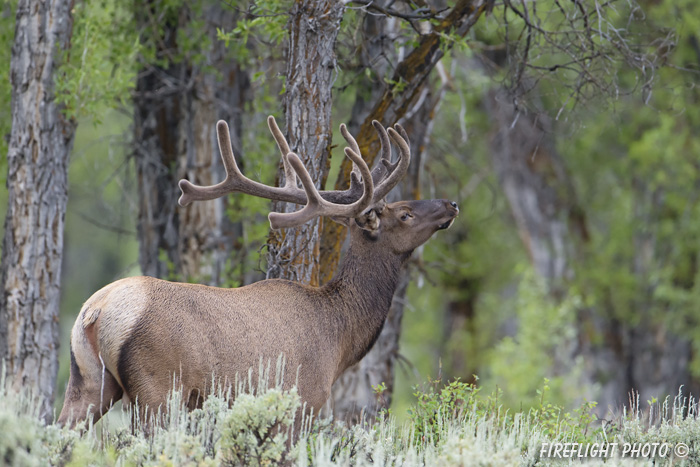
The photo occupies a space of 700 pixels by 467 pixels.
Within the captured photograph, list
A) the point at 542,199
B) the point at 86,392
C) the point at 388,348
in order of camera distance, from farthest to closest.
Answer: the point at 542,199 < the point at 388,348 < the point at 86,392

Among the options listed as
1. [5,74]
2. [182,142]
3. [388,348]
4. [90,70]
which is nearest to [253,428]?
[90,70]

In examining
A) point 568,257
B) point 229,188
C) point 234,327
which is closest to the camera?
point 234,327

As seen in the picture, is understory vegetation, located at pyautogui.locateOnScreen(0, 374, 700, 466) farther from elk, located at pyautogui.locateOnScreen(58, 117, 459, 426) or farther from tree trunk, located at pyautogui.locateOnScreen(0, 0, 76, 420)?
tree trunk, located at pyautogui.locateOnScreen(0, 0, 76, 420)

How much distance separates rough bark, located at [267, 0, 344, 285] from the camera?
22.0 ft

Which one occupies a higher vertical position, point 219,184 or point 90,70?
point 90,70

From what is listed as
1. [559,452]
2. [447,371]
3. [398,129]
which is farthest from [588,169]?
[559,452]

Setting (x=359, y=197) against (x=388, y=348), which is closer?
(x=359, y=197)

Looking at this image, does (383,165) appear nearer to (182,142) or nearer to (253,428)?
(253,428)

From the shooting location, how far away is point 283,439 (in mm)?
4781

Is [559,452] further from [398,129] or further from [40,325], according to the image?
[40,325]

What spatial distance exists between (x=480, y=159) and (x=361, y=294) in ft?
47.4

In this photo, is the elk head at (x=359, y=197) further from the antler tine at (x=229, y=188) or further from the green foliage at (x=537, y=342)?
the green foliage at (x=537, y=342)

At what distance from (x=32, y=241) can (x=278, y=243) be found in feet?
8.08

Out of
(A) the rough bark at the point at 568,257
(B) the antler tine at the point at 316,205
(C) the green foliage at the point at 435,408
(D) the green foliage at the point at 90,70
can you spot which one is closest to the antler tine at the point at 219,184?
(B) the antler tine at the point at 316,205
